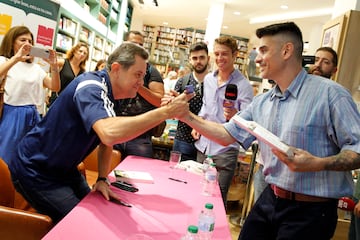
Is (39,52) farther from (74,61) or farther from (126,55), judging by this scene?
(126,55)

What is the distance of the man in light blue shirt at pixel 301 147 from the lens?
4.81 feet

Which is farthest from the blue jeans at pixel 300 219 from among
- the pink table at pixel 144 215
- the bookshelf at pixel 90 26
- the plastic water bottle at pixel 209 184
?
the bookshelf at pixel 90 26

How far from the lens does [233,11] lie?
9.92m

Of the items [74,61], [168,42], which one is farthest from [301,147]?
[168,42]

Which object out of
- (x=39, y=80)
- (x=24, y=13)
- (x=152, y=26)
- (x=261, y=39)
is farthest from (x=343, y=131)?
(x=152, y=26)

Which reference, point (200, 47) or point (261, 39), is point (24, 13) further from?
point (261, 39)

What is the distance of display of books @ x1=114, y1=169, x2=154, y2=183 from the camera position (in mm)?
2061

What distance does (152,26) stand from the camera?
13695 mm

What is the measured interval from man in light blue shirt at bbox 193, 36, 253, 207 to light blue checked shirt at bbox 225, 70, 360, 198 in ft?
3.63

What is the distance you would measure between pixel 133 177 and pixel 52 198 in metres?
0.52

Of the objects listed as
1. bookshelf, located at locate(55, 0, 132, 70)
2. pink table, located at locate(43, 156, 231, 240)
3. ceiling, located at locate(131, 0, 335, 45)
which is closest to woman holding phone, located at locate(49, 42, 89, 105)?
bookshelf, located at locate(55, 0, 132, 70)

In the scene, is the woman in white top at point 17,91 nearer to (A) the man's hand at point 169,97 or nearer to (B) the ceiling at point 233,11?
→ (A) the man's hand at point 169,97

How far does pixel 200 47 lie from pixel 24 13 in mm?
2389

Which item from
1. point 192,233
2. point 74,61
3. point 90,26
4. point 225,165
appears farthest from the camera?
point 90,26
